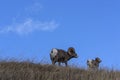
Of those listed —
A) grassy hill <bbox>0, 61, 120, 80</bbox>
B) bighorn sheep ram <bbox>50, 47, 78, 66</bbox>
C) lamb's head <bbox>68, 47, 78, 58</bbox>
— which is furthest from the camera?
lamb's head <bbox>68, 47, 78, 58</bbox>

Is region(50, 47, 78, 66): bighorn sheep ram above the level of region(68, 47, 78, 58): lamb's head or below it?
below

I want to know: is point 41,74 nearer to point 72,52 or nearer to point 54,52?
point 54,52

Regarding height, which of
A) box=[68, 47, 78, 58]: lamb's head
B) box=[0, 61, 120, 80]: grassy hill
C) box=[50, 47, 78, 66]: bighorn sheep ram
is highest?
box=[68, 47, 78, 58]: lamb's head

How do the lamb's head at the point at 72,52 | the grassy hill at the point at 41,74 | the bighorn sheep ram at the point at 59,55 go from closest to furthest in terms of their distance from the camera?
the grassy hill at the point at 41,74 → the bighorn sheep ram at the point at 59,55 → the lamb's head at the point at 72,52

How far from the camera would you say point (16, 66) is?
17.4m

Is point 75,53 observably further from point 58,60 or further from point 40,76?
point 40,76

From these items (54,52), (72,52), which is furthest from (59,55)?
(72,52)

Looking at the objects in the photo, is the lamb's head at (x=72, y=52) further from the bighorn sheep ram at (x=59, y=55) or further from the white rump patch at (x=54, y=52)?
the white rump patch at (x=54, y=52)

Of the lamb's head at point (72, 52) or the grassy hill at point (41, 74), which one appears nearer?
the grassy hill at point (41, 74)

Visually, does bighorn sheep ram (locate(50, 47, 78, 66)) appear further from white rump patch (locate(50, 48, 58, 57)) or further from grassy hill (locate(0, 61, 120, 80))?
grassy hill (locate(0, 61, 120, 80))

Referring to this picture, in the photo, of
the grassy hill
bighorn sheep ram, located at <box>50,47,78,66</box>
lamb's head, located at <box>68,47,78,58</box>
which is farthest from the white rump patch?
the grassy hill

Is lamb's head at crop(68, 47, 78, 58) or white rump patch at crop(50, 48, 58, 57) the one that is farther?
lamb's head at crop(68, 47, 78, 58)

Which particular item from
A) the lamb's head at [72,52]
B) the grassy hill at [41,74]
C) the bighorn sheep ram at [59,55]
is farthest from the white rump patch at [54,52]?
the grassy hill at [41,74]

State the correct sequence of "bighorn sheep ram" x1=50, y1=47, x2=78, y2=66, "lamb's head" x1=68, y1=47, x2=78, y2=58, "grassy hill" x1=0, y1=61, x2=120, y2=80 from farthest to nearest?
"lamb's head" x1=68, y1=47, x2=78, y2=58
"bighorn sheep ram" x1=50, y1=47, x2=78, y2=66
"grassy hill" x1=0, y1=61, x2=120, y2=80
